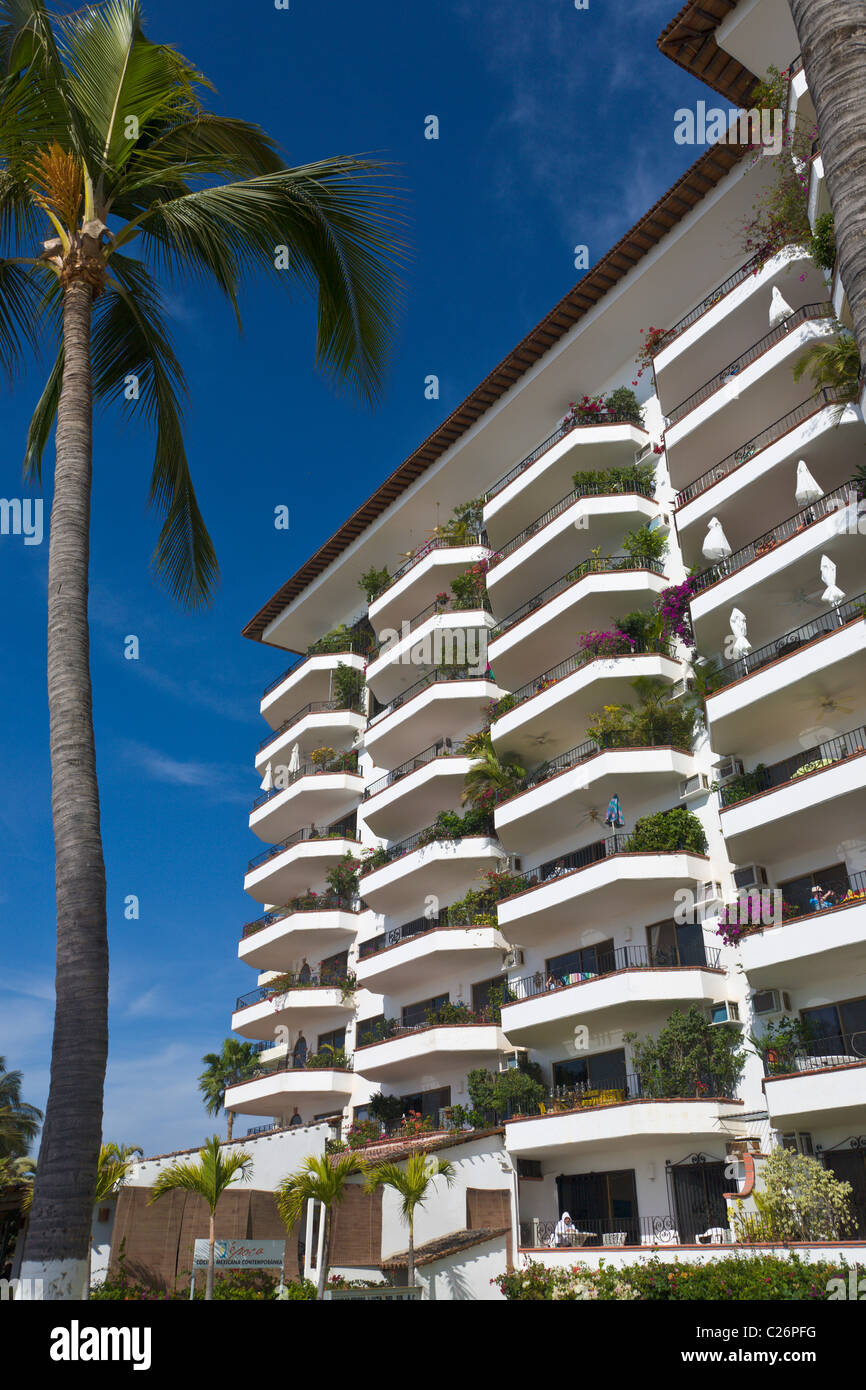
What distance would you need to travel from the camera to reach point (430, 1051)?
30594 millimetres

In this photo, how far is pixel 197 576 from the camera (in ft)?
44.2

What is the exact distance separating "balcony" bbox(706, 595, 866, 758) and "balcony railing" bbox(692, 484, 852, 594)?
2124 millimetres

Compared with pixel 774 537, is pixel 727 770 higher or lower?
lower

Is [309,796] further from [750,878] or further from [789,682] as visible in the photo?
[789,682]

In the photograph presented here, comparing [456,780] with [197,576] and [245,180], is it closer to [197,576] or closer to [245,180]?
[197,576]

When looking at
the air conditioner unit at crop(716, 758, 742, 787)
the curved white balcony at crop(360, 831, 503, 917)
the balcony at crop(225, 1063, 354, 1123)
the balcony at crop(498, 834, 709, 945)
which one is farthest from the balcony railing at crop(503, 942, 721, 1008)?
the balcony at crop(225, 1063, 354, 1123)

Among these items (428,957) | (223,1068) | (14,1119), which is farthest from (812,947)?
(14,1119)

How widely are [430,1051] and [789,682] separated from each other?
15465 millimetres

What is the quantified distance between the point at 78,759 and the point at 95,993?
204cm

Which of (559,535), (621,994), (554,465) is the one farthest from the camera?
(554,465)

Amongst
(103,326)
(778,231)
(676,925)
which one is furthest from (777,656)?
(103,326)

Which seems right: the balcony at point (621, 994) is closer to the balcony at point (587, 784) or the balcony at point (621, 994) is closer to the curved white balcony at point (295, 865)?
the balcony at point (587, 784)

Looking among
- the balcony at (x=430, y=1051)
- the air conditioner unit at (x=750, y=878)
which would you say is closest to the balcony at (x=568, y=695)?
the air conditioner unit at (x=750, y=878)
